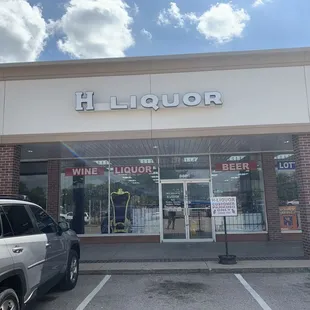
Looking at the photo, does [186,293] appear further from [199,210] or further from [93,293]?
[199,210]

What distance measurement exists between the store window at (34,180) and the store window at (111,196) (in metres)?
1.01

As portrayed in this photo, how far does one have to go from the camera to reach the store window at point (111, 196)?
13.8m

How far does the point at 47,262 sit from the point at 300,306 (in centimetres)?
434

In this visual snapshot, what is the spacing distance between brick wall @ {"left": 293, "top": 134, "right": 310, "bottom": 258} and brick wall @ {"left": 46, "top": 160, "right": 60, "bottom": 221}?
9.38 metres

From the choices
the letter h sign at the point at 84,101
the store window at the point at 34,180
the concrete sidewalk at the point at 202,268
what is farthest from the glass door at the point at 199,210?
the store window at the point at 34,180

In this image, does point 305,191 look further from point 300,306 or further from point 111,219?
point 111,219

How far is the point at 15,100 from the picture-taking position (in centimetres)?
984

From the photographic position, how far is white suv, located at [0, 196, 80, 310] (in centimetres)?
416

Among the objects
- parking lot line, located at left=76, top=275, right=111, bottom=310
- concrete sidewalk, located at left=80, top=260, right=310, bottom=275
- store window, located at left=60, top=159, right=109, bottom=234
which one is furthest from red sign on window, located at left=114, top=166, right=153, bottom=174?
parking lot line, located at left=76, top=275, right=111, bottom=310

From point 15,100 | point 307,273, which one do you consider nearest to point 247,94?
point 307,273

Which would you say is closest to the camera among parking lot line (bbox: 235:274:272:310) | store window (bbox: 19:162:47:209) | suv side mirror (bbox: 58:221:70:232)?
parking lot line (bbox: 235:274:272:310)

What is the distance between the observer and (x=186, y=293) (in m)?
6.58

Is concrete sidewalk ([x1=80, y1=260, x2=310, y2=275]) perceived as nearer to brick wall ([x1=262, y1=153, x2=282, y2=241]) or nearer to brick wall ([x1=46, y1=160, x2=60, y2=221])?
brick wall ([x1=262, y1=153, x2=282, y2=241])

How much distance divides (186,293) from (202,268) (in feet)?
5.99
